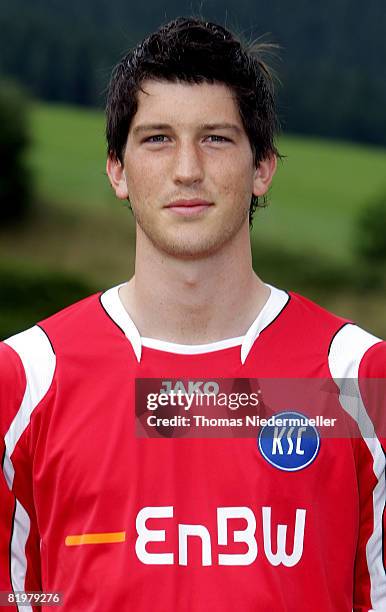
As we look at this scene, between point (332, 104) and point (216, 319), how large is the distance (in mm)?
35767

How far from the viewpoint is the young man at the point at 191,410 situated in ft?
10.7

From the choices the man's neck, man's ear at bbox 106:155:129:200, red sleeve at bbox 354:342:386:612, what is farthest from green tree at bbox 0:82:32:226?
red sleeve at bbox 354:342:386:612

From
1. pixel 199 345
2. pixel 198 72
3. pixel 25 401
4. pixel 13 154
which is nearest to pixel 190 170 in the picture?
pixel 198 72

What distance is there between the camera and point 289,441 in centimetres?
337

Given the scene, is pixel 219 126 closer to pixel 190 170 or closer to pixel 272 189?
pixel 190 170

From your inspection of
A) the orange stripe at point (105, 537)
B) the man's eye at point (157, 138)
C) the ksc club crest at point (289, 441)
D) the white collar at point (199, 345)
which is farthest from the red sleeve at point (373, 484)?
the man's eye at point (157, 138)

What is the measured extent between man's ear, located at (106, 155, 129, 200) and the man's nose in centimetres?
33

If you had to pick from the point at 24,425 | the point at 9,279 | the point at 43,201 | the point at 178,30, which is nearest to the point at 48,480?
the point at 24,425

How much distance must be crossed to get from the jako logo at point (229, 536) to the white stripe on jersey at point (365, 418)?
0.30 meters

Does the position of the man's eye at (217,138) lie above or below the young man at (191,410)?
above

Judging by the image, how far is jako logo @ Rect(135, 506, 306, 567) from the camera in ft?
10.6

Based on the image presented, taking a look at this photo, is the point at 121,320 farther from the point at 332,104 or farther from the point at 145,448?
the point at 332,104

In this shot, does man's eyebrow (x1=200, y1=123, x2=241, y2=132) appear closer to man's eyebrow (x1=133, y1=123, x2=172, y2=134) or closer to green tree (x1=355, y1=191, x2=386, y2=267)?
man's eyebrow (x1=133, y1=123, x2=172, y2=134)

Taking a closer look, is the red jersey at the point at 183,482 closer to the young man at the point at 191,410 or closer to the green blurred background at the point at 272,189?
the young man at the point at 191,410
